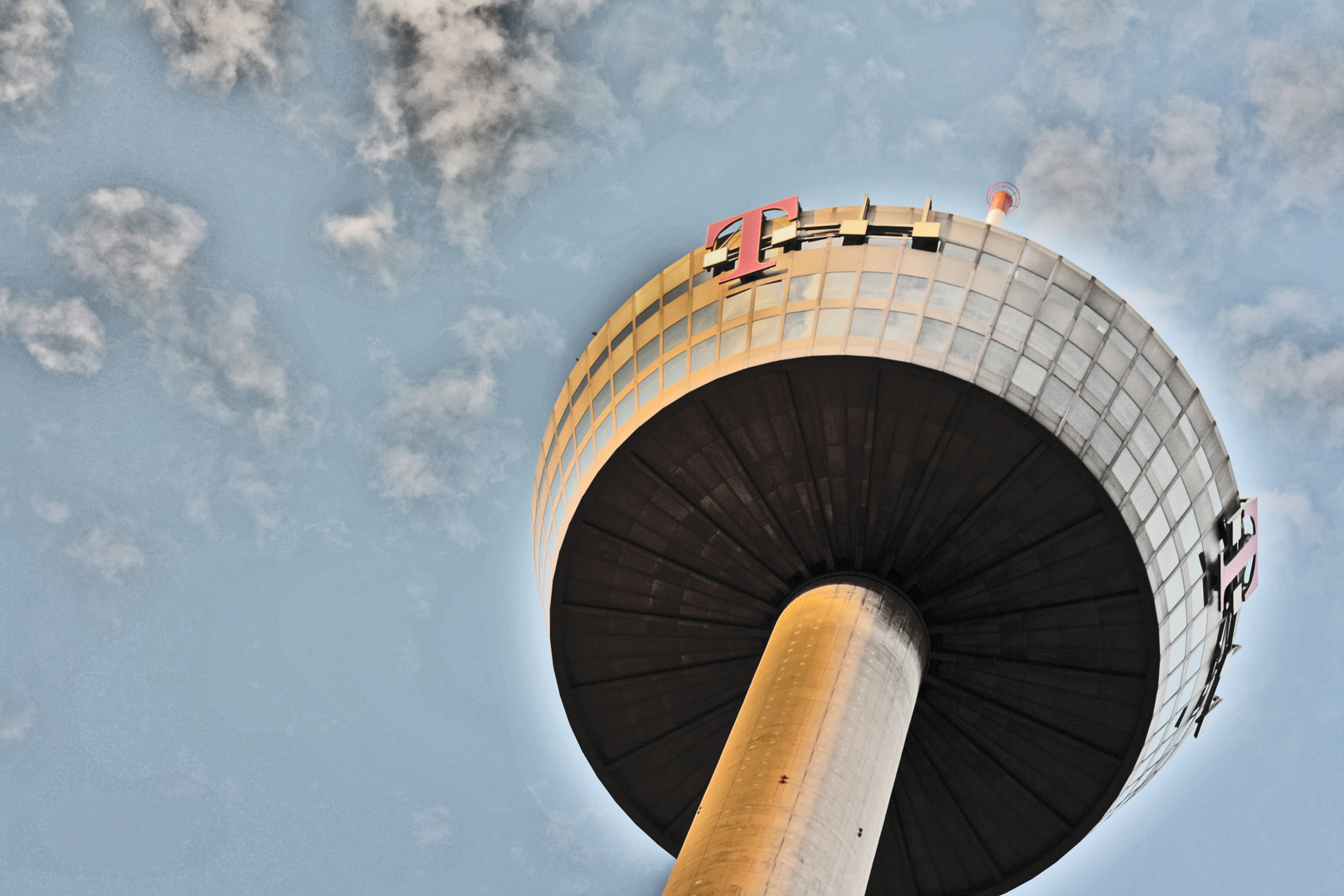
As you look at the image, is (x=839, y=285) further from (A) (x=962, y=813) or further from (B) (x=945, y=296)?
(A) (x=962, y=813)

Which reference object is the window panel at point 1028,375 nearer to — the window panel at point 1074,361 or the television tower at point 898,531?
the television tower at point 898,531

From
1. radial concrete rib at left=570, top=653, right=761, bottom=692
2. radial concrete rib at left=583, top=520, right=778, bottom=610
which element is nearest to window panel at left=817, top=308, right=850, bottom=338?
radial concrete rib at left=583, top=520, right=778, bottom=610

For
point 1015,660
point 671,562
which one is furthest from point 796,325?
point 1015,660

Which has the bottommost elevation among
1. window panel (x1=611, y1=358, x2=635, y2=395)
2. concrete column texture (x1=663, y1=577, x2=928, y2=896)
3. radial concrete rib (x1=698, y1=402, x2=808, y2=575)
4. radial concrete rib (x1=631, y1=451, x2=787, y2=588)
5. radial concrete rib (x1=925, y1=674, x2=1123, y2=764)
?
concrete column texture (x1=663, y1=577, x2=928, y2=896)

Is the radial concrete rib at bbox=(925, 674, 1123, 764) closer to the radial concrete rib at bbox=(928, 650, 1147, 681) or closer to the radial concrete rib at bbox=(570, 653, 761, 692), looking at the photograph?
the radial concrete rib at bbox=(928, 650, 1147, 681)

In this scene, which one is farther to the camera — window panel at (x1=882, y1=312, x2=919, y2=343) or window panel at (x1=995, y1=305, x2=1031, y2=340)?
window panel at (x1=995, y1=305, x2=1031, y2=340)

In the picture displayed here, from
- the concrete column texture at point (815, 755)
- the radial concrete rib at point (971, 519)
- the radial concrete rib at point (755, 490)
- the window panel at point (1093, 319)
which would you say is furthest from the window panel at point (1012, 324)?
the concrete column texture at point (815, 755)
